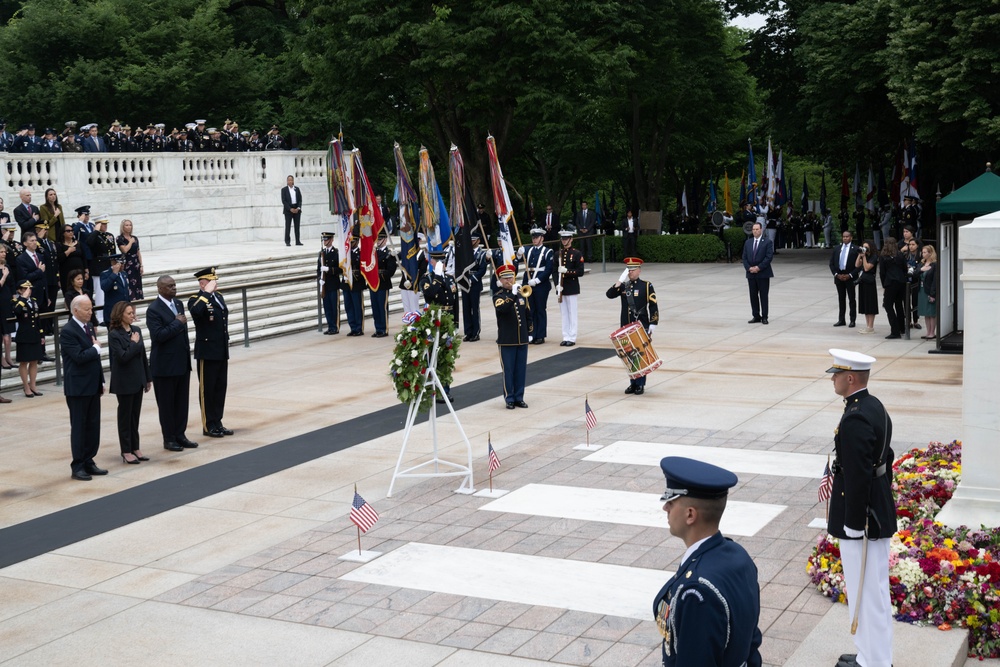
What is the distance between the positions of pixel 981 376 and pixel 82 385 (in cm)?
870

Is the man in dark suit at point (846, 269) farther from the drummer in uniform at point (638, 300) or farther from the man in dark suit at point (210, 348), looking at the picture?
the man in dark suit at point (210, 348)

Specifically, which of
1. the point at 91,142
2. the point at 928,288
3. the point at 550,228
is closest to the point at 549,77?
the point at 550,228

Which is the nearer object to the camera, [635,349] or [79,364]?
[79,364]

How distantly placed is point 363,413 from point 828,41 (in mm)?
24185

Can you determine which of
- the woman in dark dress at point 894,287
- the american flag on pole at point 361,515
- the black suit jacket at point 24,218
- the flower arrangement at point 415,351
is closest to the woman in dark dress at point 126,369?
the flower arrangement at point 415,351

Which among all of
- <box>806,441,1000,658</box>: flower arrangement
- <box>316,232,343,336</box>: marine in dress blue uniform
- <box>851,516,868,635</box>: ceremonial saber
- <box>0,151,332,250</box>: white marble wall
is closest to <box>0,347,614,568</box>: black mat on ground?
<box>806,441,1000,658</box>: flower arrangement

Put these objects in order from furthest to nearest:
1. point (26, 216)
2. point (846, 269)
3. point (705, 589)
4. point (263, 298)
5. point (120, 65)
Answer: point (120, 65) → point (263, 298) → point (26, 216) → point (846, 269) → point (705, 589)

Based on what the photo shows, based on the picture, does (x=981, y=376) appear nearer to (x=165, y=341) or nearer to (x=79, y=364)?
(x=79, y=364)

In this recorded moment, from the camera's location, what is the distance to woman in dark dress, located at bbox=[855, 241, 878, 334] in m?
21.1

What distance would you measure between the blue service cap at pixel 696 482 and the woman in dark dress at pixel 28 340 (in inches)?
567

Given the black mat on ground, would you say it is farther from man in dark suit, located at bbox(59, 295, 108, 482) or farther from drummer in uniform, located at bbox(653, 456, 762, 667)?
drummer in uniform, located at bbox(653, 456, 762, 667)

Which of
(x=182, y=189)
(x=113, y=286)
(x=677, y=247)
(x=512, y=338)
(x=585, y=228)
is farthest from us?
(x=677, y=247)

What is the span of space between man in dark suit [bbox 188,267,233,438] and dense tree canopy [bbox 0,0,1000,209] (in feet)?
66.7

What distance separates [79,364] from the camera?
12422 millimetres
